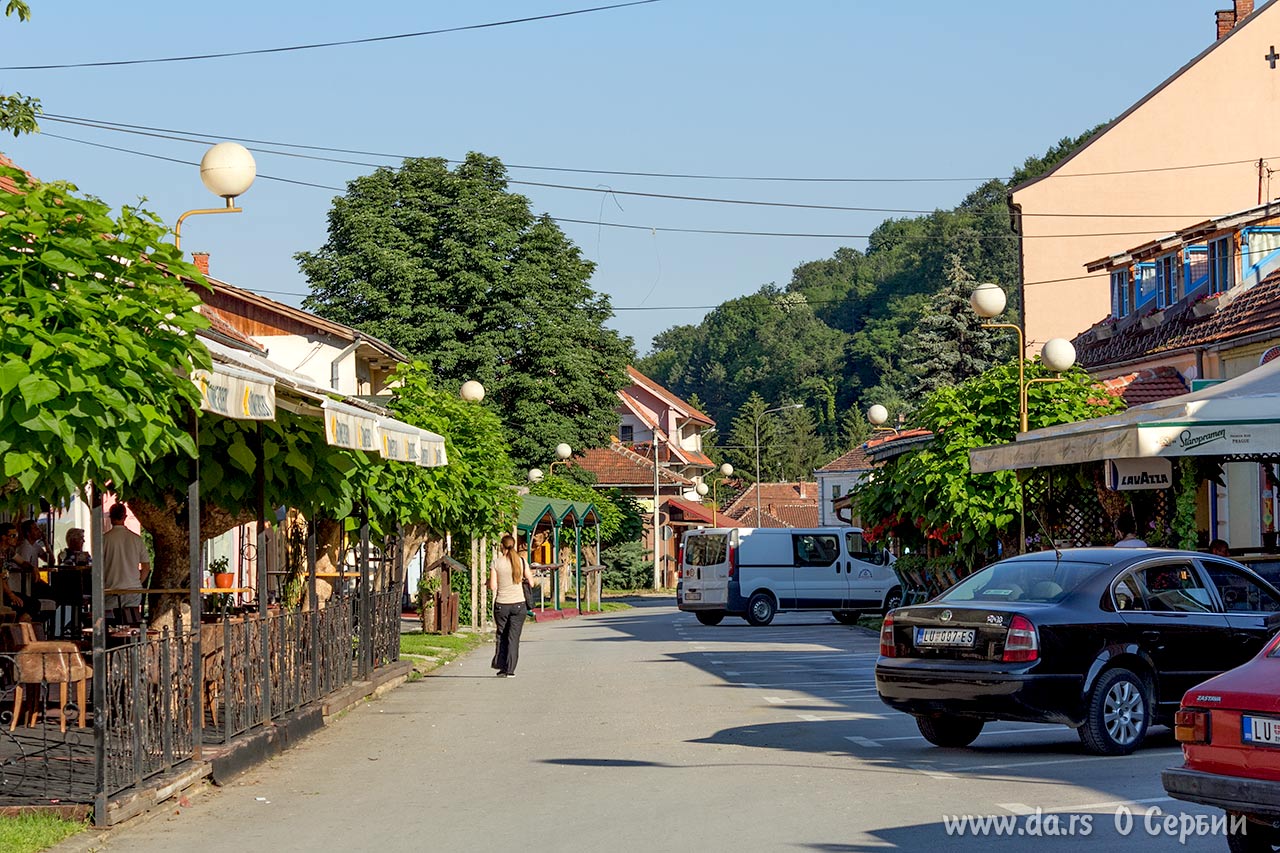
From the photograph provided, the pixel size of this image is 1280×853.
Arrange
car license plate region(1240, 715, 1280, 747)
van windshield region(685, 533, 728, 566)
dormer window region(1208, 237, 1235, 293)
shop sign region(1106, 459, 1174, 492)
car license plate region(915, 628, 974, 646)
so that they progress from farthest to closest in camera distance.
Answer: van windshield region(685, 533, 728, 566), dormer window region(1208, 237, 1235, 293), shop sign region(1106, 459, 1174, 492), car license plate region(915, 628, 974, 646), car license plate region(1240, 715, 1280, 747)

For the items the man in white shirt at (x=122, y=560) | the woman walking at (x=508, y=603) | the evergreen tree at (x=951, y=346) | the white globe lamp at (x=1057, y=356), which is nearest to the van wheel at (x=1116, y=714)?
the man in white shirt at (x=122, y=560)

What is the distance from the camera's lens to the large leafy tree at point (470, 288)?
5338cm

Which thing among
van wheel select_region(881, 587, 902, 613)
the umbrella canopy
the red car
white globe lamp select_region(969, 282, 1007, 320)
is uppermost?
white globe lamp select_region(969, 282, 1007, 320)

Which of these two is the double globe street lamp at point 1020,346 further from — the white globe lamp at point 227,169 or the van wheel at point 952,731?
the white globe lamp at point 227,169

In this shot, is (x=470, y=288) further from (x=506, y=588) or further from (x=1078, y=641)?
(x=1078, y=641)

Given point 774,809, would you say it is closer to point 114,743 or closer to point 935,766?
point 935,766

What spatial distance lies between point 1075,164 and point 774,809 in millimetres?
37195

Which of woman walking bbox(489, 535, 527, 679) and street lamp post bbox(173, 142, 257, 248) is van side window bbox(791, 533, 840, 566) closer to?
woman walking bbox(489, 535, 527, 679)

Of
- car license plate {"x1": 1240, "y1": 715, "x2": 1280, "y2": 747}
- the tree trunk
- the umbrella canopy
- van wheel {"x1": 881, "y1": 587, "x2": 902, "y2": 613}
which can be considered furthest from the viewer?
→ van wheel {"x1": 881, "y1": 587, "x2": 902, "y2": 613}

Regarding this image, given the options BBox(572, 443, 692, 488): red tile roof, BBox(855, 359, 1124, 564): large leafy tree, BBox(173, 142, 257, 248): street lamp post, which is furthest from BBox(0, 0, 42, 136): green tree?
BBox(572, 443, 692, 488): red tile roof

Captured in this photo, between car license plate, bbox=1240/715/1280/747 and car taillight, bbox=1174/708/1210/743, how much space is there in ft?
0.74

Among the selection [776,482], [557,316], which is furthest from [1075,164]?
[776,482]

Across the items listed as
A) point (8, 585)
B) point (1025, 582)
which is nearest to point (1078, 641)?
point (1025, 582)

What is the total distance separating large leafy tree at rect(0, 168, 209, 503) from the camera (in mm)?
8516
